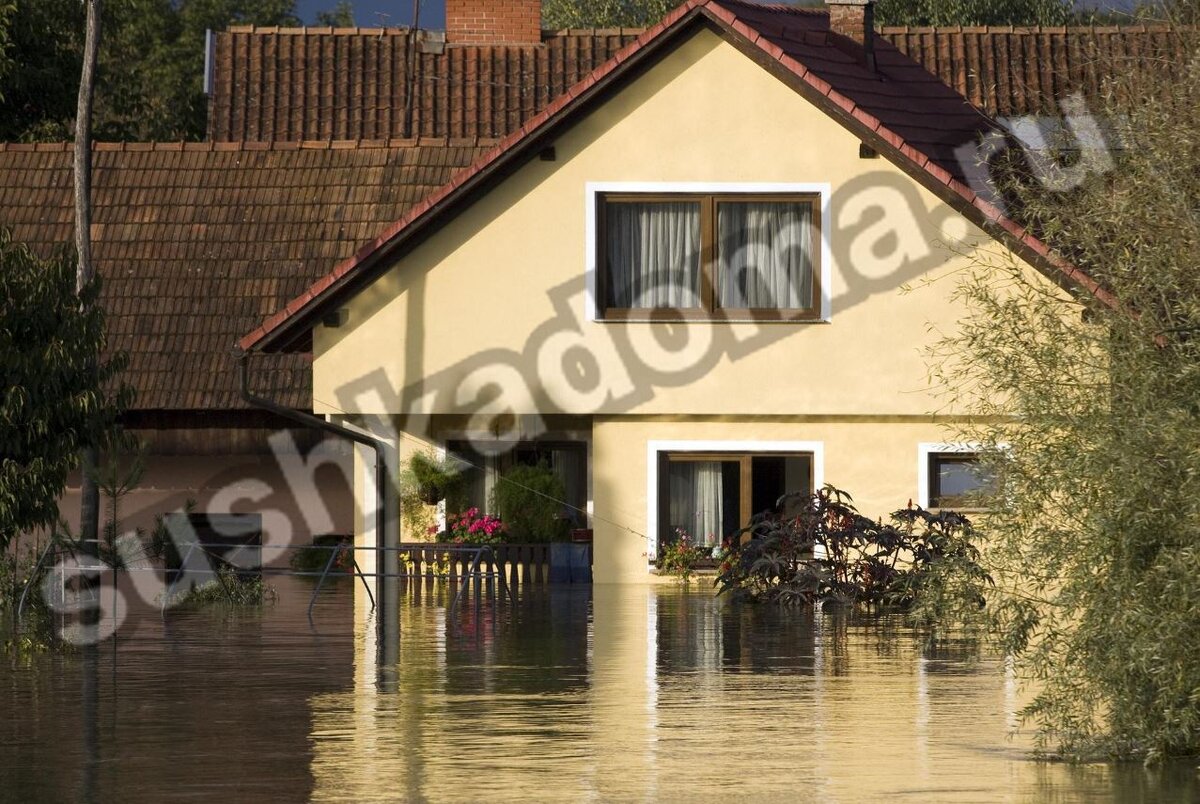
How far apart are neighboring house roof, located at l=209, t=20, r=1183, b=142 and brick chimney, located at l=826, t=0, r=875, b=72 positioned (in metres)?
7.03

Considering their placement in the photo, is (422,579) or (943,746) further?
(422,579)

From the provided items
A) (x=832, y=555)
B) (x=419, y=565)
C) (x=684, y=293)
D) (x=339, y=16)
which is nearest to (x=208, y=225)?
(x=419, y=565)

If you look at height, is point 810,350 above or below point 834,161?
below

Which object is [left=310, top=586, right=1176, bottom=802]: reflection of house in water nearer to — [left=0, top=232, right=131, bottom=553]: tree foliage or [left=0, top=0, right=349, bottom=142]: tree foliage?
[left=0, top=232, right=131, bottom=553]: tree foliage

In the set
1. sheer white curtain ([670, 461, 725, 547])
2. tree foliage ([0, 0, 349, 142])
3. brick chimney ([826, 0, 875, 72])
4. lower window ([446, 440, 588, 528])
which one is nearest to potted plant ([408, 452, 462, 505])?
lower window ([446, 440, 588, 528])

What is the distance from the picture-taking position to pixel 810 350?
25.3 metres

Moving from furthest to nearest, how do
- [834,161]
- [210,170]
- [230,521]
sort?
[210,170]
[230,521]
[834,161]

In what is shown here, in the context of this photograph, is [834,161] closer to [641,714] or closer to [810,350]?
[810,350]

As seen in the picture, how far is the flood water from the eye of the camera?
10578mm

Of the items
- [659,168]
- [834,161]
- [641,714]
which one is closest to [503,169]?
[659,168]

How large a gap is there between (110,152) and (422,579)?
8905mm

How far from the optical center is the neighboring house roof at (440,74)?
35344 mm

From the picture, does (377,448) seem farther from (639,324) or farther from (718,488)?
(718,488)

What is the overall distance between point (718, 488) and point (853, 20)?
6.53 meters
